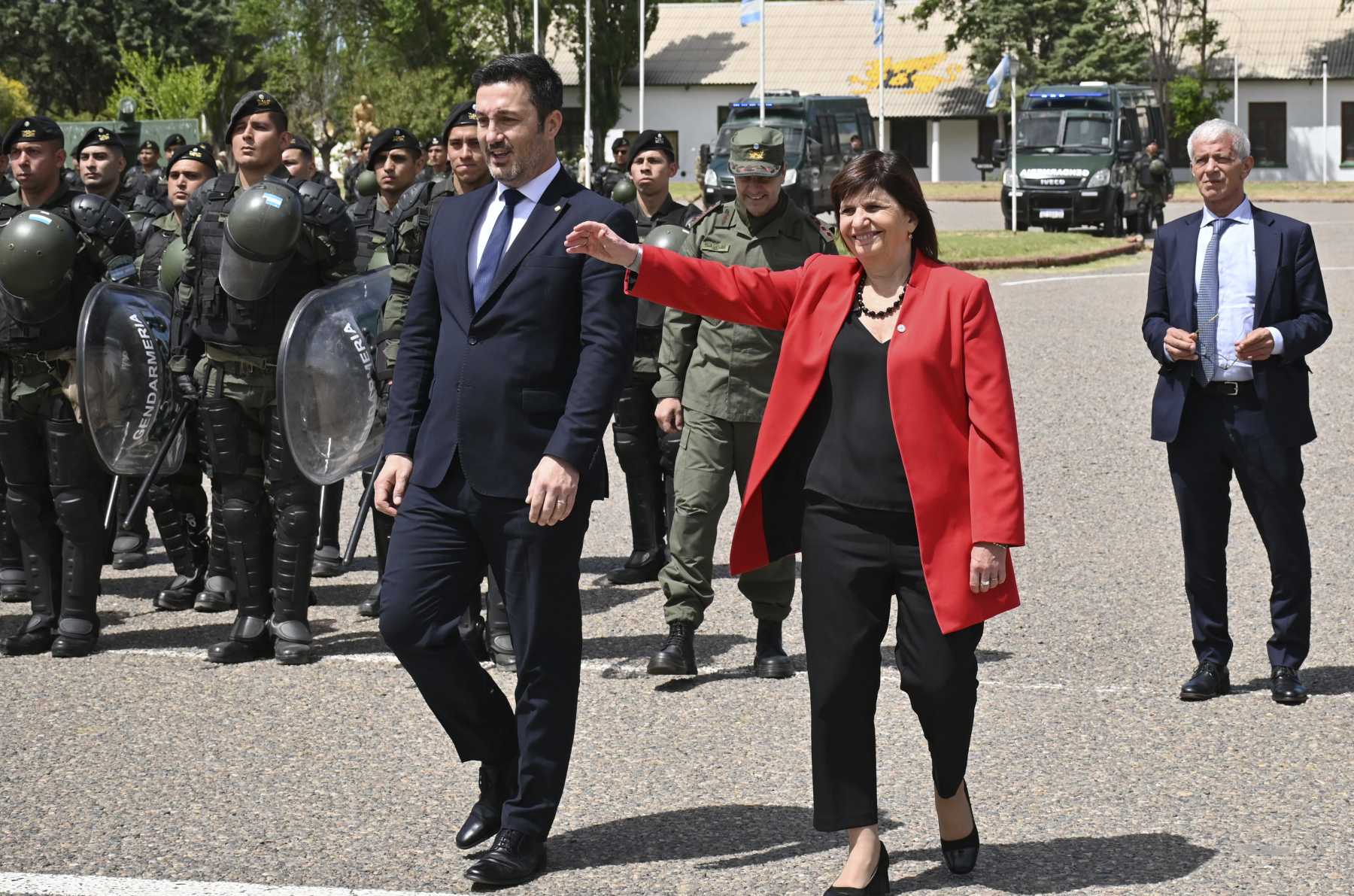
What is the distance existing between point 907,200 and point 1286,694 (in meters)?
2.68

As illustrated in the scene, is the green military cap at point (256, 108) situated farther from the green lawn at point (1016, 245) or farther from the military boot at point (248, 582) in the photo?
the green lawn at point (1016, 245)

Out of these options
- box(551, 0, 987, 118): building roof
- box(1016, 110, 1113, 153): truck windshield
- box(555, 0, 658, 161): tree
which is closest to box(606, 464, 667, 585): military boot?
box(1016, 110, 1113, 153): truck windshield

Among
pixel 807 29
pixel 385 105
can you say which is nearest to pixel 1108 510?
pixel 385 105

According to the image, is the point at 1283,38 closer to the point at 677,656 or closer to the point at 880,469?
the point at 677,656

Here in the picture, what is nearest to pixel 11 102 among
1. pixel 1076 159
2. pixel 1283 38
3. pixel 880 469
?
pixel 1076 159

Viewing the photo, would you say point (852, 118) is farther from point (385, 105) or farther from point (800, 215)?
point (800, 215)

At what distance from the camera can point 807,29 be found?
70750 millimetres

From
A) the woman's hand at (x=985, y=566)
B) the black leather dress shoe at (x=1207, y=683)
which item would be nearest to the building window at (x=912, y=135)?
the black leather dress shoe at (x=1207, y=683)

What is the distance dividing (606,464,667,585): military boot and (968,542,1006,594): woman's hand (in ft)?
14.4

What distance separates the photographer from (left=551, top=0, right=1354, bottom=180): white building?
64.2 meters

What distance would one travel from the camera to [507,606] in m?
4.91

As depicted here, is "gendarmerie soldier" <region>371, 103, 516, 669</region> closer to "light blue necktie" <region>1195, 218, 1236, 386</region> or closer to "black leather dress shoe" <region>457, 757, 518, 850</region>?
"black leather dress shoe" <region>457, 757, 518, 850</region>

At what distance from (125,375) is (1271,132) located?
205 ft

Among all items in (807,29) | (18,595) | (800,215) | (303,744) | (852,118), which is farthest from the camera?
(807,29)
